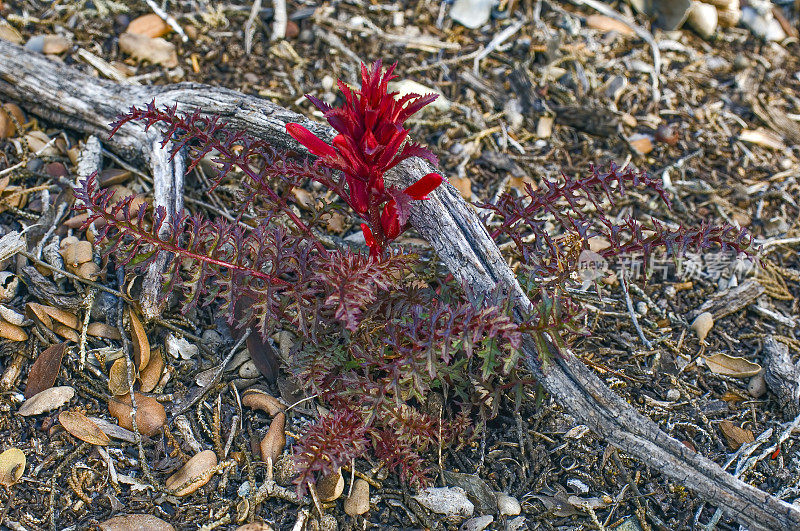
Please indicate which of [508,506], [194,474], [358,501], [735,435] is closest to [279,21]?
[194,474]

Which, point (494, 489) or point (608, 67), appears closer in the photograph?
point (494, 489)

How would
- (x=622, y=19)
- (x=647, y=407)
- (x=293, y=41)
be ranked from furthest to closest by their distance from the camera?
(x=622, y=19) → (x=293, y=41) → (x=647, y=407)

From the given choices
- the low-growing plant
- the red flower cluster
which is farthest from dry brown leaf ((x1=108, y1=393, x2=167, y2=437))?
the red flower cluster

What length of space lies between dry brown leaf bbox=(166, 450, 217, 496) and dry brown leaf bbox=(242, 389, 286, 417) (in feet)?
0.80

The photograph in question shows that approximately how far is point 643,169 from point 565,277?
1580 millimetres

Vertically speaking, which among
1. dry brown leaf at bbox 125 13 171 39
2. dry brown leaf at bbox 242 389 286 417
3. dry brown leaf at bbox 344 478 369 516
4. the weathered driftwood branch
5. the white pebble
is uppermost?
dry brown leaf at bbox 125 13 171 39

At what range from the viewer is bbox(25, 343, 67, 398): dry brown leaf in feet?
8.00

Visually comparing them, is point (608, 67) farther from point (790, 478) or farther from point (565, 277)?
point (790, 478)

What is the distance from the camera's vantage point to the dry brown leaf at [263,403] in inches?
99.4

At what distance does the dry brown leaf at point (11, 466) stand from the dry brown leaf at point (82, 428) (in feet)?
0.52

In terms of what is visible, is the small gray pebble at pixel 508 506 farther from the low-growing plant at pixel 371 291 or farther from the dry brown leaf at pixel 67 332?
the dry brown leaf at pixel 67 332

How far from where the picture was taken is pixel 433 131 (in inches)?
143

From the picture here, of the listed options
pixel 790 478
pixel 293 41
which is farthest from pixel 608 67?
pixel 790 478

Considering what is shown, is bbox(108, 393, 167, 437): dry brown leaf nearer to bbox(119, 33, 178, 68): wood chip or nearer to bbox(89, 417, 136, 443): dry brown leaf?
bbox(89, 417, 136, 443): dry brown leaf
